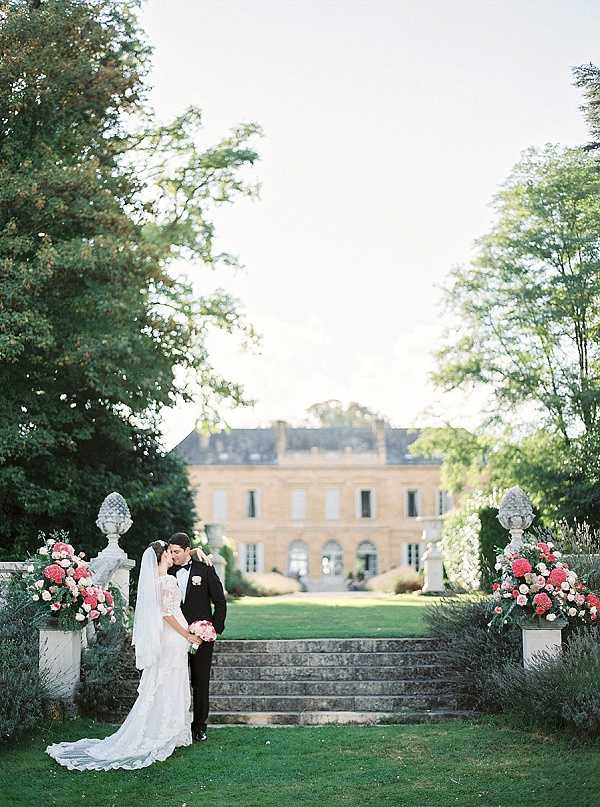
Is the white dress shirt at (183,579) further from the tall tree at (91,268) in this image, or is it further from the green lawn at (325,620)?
the tall tree at (91,268)

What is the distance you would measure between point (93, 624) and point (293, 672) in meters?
2.25

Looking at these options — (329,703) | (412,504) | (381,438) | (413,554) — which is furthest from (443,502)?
(329,703)

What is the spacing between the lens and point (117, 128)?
21047mm

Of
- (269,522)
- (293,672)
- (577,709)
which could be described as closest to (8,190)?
(293,672)

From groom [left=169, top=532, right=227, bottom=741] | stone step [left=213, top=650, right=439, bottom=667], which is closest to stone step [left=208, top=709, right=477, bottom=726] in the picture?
groom [left=169, top=532, right=227, bottom=741]

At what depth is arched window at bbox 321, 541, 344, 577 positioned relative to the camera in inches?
2034

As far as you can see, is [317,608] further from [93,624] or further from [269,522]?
[269,522]

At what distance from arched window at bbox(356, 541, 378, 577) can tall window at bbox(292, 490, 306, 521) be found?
3233 mm

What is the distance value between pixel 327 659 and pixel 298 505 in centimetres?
3933

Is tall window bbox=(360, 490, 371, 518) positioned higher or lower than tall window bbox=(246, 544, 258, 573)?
higher

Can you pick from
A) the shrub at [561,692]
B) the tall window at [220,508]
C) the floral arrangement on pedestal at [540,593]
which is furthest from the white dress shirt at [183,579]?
the tall window at [220,508]

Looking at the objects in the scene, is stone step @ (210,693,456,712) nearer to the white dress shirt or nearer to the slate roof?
the white dress shirt

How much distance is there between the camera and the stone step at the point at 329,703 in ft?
36.1

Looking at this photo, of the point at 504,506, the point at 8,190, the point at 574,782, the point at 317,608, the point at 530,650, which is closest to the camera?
the point at 574,782
